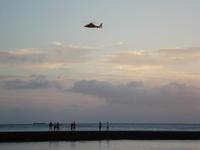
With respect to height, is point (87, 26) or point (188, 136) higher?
point (87, 26)

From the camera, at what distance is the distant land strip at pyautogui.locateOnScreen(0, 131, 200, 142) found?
188 ft

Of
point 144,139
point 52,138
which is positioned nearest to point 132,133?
point 144,139

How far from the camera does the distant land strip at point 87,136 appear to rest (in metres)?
57.4

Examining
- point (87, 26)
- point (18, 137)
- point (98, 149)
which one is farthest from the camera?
point (18, 137)

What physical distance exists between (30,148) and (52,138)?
12109 millimetres

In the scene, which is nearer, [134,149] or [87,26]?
[134,149]

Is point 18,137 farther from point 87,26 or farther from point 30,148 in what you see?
point 87,26

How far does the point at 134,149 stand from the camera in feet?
150

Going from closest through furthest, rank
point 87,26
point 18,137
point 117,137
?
point 87,26 → point 18,137 → point 117,137

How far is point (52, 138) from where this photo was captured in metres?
57.9

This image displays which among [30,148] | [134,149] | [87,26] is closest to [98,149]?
[134,149]

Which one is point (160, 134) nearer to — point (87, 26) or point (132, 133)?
point (132, 133)

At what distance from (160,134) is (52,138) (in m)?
14.9

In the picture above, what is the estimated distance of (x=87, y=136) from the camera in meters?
60.3
